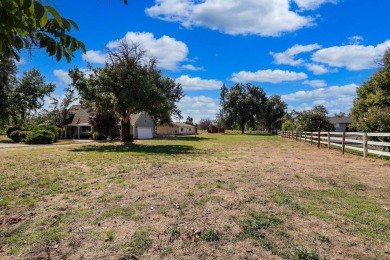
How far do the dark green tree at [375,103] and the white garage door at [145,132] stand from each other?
97.9 ft

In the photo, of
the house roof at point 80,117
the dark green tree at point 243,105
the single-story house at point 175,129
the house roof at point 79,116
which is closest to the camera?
the house roof at point 80,117

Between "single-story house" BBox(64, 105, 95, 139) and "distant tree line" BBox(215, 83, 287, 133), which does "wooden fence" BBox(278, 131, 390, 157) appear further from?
"distant tree line" BBox(215, 83, 287, 133)

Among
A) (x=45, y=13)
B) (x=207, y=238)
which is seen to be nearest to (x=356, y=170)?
Result: (x=207, y=238)

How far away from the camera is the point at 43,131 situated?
2892 cm

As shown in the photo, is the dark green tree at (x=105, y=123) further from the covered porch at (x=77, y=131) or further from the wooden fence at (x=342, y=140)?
the wooden fence at (x=342, y=140)

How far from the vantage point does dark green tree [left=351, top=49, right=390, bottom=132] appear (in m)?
15.3

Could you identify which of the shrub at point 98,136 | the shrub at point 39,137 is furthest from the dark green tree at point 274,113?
the shrub at point 39,137

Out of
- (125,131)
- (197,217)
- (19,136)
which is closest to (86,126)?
(19,136)

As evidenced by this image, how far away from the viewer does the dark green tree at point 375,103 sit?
15.3 meters

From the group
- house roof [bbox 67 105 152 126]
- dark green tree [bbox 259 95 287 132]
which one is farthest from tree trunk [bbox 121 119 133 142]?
dark green tree [bbox 259 95 287 132]

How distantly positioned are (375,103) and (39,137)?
29012 mm

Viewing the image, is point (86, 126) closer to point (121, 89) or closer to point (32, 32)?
point (121, 89)

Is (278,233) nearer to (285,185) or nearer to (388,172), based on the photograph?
(285,185)

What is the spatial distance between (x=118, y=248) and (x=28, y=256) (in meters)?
1.07
